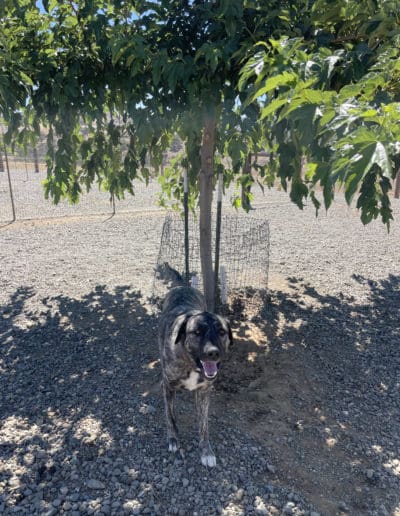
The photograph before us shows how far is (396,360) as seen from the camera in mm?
4949

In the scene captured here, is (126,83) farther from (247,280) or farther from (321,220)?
(321,220)

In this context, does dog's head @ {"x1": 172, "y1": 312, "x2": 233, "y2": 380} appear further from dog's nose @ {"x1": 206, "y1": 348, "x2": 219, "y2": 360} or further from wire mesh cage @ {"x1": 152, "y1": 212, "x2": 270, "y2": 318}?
wire mesh cage @ {"x1": 152, "y1": 212, "x2": 270, "y2": 318}

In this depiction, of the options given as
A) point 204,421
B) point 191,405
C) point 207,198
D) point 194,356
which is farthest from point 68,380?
point 207,198

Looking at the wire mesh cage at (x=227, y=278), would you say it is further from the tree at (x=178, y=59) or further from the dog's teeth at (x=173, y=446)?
the tree at (x=178, y=59)

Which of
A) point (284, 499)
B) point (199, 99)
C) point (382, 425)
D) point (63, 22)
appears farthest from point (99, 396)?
point (63, 22)

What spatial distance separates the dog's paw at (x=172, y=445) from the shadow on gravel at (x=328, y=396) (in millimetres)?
726

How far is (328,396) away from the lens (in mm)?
4180

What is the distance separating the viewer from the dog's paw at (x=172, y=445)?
3365 millimetres

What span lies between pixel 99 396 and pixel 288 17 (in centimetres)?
400

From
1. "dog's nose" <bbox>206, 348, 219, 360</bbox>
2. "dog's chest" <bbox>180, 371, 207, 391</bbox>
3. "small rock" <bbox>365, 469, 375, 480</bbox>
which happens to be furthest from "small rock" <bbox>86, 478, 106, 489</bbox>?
"small rock" <bbox>365, 469, 375, 480</bbox>

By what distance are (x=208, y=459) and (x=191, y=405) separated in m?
0.75

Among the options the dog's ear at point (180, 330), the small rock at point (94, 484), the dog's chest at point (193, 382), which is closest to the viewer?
the small rock at point (94, 484)

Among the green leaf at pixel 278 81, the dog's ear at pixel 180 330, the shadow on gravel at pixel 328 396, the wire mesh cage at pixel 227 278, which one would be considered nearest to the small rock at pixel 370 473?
the shadow on gravel at pixel 328 396

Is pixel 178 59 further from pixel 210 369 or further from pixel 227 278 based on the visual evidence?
pixel 227 278
